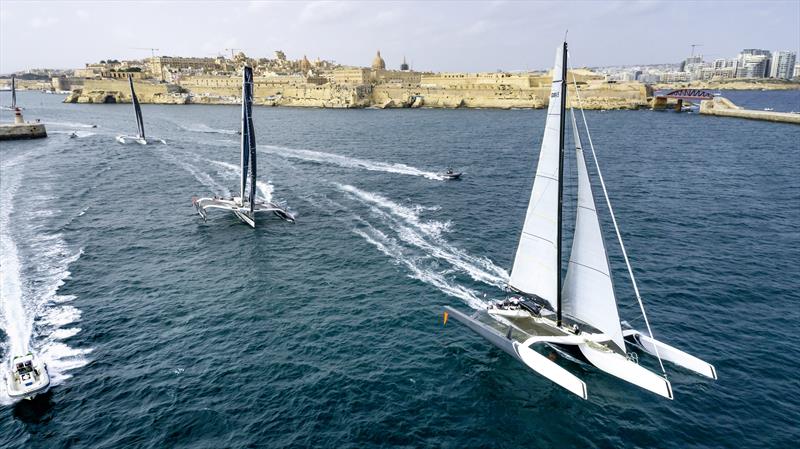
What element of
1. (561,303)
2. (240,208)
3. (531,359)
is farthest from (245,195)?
(531,359)

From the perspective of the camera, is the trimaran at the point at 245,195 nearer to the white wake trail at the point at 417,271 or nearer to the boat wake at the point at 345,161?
the white wake trail at the point at 417,271

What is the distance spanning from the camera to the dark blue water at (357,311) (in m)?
18.1

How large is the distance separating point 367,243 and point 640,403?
21705 mm

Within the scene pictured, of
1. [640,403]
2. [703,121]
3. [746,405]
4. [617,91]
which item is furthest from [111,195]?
[617,91]

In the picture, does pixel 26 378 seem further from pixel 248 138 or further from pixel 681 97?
pixel 681 97

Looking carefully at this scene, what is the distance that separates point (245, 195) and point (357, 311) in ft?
73.0

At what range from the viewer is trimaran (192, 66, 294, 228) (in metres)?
40.2

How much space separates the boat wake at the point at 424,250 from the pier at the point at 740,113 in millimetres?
112314

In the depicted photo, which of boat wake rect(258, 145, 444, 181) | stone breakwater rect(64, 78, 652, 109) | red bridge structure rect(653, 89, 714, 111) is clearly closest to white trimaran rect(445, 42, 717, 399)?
boat wake rect(258, 145, 444, 181)

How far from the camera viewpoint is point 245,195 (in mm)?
43688

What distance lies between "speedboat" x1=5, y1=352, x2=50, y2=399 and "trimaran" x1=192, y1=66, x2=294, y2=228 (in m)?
21.0

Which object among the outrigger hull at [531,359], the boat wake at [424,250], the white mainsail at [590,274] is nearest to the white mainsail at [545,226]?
the white mainsail at [590,274]

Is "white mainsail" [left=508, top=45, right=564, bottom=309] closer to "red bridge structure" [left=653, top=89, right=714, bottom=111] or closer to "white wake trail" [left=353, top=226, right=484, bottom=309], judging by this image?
"white wake trail" [left=353, top=226, right=484, bottom=309]

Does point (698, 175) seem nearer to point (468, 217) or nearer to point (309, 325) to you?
point (468, 217)
